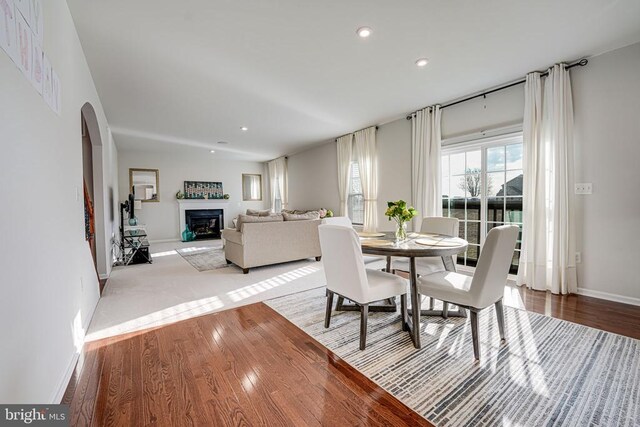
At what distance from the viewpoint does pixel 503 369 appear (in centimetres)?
172

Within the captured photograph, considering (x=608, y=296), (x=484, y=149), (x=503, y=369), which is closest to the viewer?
(x=503, y=369)

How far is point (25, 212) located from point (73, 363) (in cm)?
119

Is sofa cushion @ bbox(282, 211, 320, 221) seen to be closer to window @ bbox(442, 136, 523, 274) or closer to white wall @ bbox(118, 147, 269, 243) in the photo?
window @ bbox(442, 136, 523, 274)

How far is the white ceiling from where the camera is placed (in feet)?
7.02

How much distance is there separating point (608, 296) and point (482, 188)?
1.78 meters

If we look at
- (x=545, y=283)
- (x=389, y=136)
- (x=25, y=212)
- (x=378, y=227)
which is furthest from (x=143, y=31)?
(x=545, y=283)

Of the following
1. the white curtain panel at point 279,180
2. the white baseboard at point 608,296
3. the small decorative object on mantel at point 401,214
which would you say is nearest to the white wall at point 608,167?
the white baseboard at point 608,296

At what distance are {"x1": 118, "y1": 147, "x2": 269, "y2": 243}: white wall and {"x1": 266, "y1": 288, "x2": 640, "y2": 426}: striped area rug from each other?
683cm

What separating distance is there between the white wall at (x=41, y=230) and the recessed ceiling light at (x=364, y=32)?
217 cm

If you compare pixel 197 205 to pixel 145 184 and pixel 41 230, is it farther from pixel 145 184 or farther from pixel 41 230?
pixel 41 230

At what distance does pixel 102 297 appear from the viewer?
10.2 ft

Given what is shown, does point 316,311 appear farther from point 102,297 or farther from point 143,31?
point 143,31

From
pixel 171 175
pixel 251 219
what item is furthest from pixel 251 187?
pixel 251 219

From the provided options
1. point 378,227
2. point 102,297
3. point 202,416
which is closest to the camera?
point 202,416
